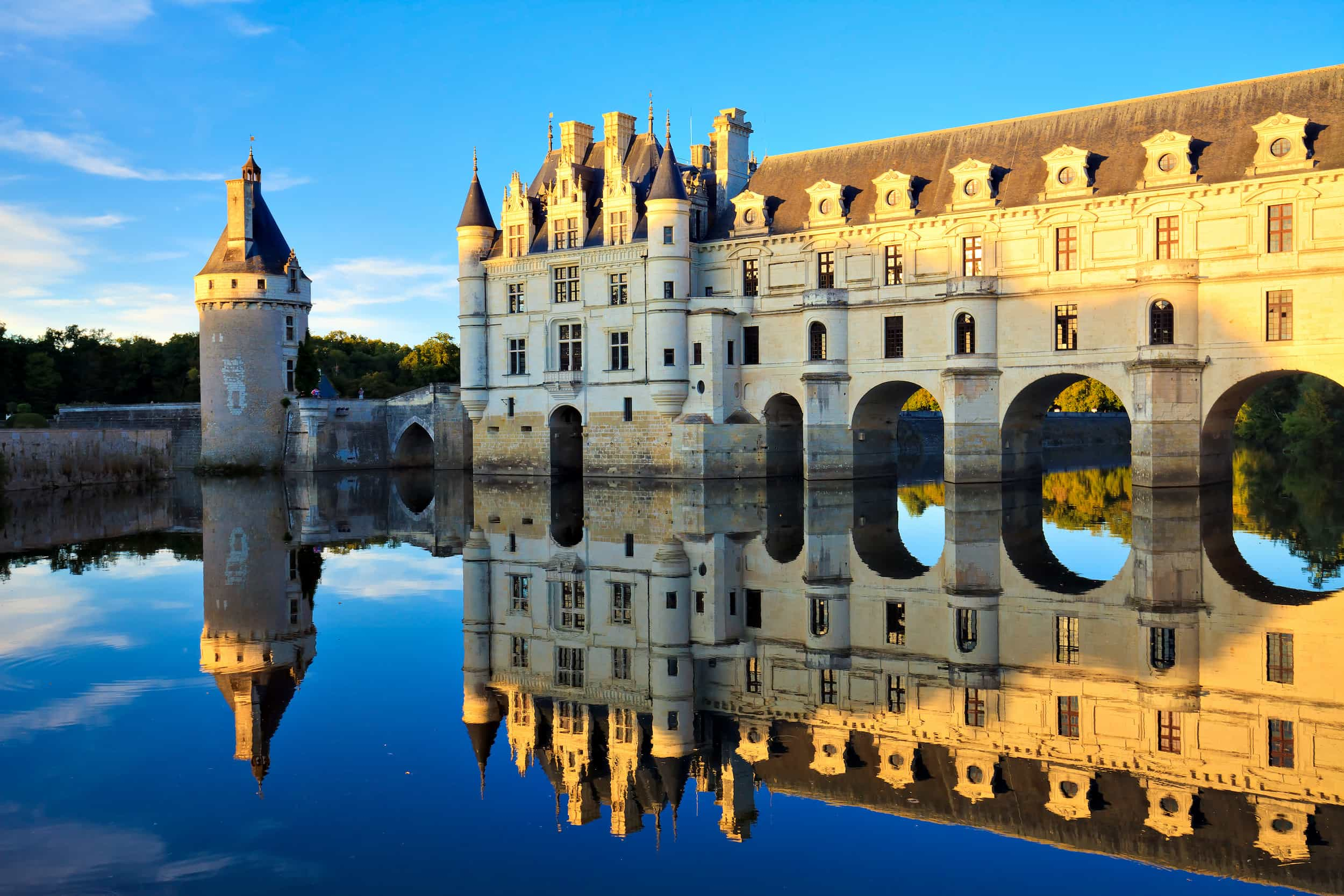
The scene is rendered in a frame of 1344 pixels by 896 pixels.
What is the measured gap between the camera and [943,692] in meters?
10.3

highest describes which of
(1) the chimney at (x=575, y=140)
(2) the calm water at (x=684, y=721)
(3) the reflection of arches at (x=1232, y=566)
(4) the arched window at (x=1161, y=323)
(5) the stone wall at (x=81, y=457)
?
(1) the chimney at (x=575, y=140)

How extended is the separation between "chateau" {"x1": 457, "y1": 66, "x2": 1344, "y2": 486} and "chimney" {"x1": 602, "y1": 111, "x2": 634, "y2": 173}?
0.10 m

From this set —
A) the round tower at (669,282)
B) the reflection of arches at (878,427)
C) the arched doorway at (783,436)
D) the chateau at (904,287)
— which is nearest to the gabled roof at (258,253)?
the chateau at (904,287)

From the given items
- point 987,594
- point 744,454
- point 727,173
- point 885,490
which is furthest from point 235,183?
point 987,594

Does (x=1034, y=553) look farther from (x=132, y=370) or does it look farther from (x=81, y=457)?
(x=132, y=370)

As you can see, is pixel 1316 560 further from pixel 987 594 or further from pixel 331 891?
pixel 331 891

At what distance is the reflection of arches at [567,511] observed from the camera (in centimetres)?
2306

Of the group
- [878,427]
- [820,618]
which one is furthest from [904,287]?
[820,618]

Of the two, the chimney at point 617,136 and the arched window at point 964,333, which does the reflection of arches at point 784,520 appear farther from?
the chimney at point 617,136

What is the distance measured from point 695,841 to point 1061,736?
11.4 ft

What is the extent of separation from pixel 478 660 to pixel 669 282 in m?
27.3

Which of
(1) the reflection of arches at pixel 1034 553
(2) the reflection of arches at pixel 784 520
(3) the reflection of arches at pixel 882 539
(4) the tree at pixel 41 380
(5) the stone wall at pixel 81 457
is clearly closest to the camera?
(1) the reflection of arches at pixel 1034 553

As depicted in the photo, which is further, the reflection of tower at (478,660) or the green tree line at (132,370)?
the green tree line at (132,370)

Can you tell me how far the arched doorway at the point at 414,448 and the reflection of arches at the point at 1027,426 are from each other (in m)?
28.0
